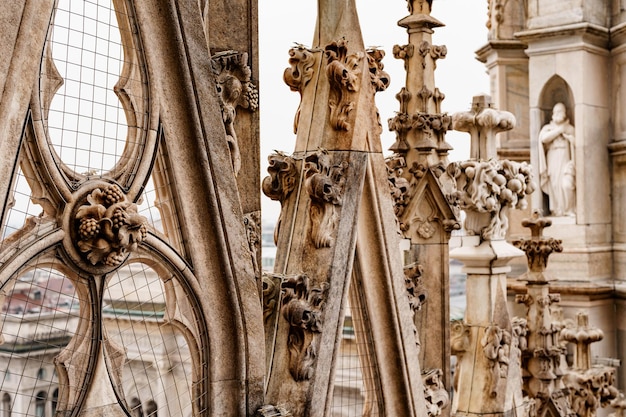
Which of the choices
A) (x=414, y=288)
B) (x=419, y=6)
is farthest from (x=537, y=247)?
(x=414, y=288)

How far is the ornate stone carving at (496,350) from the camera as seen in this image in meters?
5.68

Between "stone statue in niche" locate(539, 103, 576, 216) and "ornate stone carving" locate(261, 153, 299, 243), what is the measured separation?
347 inches

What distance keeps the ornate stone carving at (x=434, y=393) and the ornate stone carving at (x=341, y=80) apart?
1.27 m

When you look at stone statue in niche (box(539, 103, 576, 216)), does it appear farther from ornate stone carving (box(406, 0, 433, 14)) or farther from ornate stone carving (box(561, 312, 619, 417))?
ornate stone carving (box(406, 0, 433, 14))

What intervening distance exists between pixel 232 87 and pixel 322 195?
1.89 ft

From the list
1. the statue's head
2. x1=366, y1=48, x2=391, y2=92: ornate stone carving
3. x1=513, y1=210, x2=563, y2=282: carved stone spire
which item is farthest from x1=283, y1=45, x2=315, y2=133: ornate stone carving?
the statue's head

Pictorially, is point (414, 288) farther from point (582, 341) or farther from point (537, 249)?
point (582, 341)

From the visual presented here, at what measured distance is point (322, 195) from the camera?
360cm

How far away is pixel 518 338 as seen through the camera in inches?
235

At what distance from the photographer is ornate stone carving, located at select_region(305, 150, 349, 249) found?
3.61 meters

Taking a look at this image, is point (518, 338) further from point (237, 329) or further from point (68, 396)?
point (68, 396)

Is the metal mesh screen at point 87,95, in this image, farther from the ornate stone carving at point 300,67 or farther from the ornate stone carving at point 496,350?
the ornate stone carving at point 496,350

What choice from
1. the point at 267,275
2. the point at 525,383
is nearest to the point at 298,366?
the point at 267,275

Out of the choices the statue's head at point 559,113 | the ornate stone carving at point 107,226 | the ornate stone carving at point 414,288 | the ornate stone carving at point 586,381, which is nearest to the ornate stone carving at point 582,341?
the ornate stone carving at point 586,381
